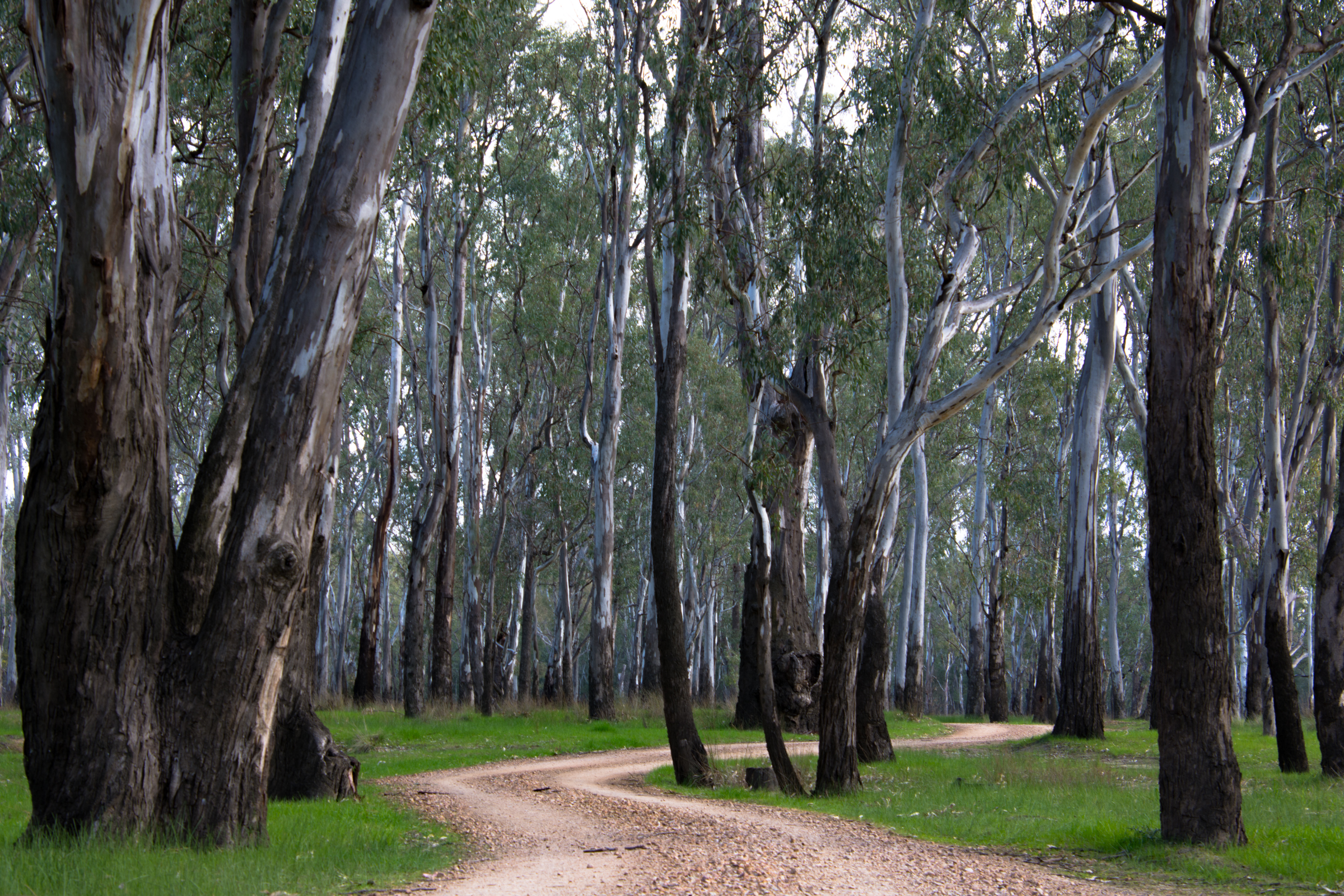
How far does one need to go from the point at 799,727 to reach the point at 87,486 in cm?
1112

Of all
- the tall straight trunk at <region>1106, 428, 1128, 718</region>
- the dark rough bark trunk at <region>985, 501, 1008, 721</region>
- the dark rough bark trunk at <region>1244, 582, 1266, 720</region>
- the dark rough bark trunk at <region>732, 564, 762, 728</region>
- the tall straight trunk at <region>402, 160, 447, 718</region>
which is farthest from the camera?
the tall straight trunk at <region>1106, 428, 1128, 718</region>

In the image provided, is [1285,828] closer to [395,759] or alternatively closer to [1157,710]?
[1157,710]

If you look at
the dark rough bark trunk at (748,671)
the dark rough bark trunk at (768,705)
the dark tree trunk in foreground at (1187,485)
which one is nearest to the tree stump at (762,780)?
the dark rough bark trunk at (768,705)

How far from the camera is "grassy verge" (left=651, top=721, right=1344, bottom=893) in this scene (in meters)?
5.62

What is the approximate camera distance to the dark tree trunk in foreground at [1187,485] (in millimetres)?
6109

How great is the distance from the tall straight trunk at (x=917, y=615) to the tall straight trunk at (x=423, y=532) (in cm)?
1022

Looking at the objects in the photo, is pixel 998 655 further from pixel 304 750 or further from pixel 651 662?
pixel 304 750

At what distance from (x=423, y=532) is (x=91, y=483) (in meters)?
12.7

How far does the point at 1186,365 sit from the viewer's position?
6.34 m

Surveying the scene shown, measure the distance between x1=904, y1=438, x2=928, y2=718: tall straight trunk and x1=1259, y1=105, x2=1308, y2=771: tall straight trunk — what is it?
10.3 meters

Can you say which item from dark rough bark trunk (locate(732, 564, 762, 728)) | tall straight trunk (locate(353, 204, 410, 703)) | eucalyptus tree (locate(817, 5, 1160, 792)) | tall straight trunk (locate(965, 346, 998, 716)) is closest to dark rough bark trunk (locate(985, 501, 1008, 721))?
tall straight trunk (locate(965, 346, 998, 716))

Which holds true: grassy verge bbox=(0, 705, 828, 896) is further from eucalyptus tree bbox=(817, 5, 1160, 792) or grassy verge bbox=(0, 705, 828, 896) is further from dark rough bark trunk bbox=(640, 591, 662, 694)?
dark rough bark trunk bbox=(640, 591, 662, 694)

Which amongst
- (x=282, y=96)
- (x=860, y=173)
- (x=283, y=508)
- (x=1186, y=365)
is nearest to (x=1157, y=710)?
(x=1186, y=365)

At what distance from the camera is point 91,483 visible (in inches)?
202
